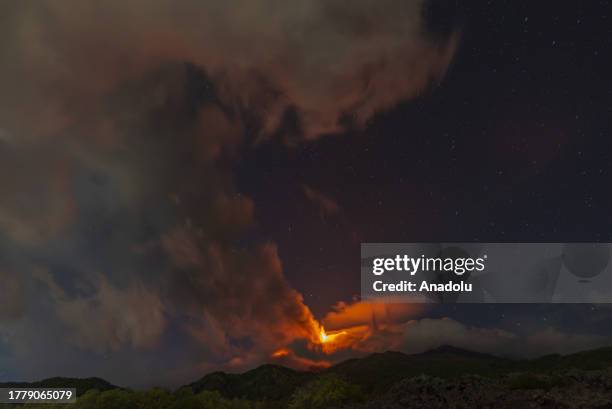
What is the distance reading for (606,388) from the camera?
35.8m

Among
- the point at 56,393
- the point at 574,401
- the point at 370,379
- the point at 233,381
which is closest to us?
the point at 574,401

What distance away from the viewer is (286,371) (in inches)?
7185

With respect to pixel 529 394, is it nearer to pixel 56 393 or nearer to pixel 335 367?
pixel 56 393

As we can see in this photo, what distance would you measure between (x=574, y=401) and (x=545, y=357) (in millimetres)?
132433

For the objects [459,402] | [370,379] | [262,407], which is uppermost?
[370,379]

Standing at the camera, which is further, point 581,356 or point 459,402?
point 581,356

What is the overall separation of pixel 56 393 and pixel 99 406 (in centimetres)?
505

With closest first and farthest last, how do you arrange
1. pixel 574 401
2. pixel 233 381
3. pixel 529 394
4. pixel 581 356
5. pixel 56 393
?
pixel 574 401, pixel 529 394, pixel 56 393, pixel 581 356, pixel 233 381

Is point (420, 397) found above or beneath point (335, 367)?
beneath

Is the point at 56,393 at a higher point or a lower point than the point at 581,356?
lower

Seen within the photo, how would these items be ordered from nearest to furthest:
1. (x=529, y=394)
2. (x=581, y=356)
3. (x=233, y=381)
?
(x=529, y=394), (x=581, y=356), (x=233, y=381)

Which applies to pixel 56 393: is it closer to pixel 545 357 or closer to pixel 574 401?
pixel 574 401

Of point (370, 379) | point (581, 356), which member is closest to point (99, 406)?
point (370, 379)

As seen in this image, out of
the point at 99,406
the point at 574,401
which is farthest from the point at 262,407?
the point at 574,401
